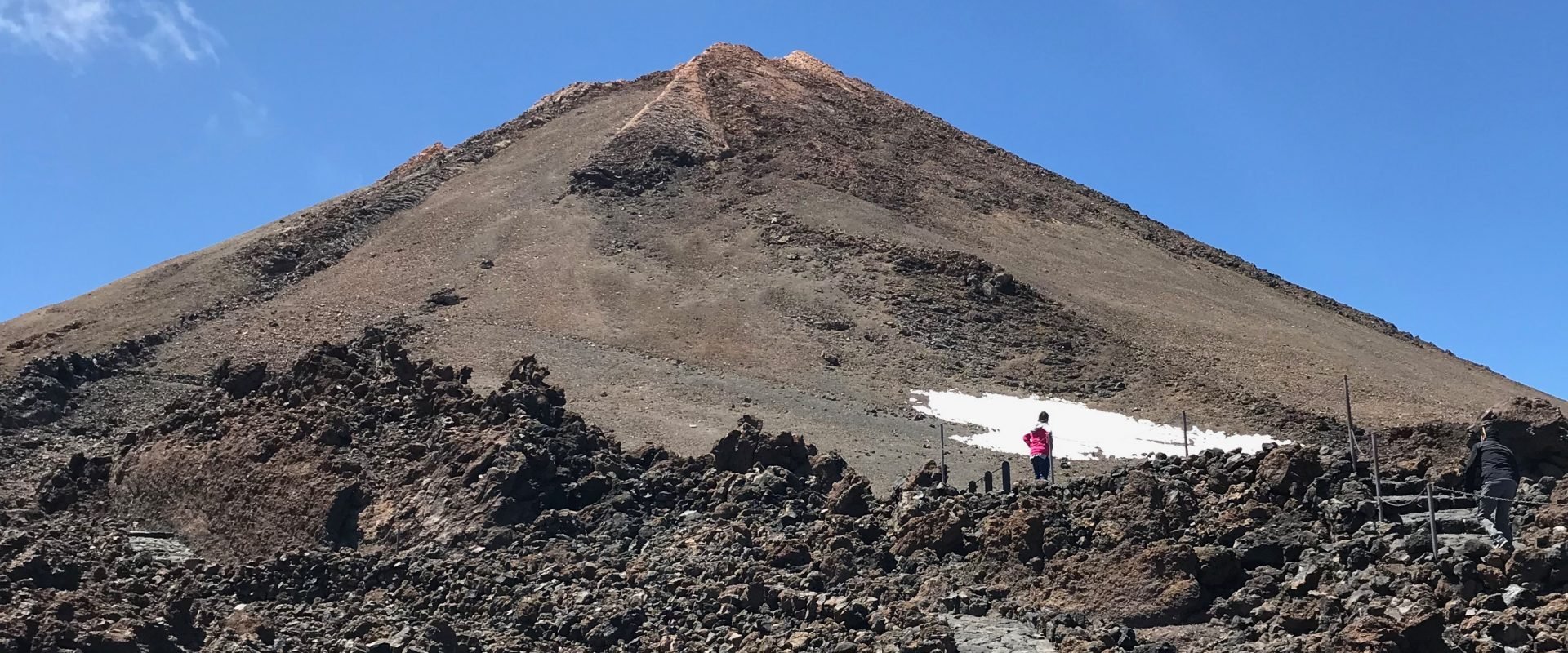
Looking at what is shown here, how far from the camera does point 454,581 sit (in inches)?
1005

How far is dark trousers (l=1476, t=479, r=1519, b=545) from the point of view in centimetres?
1554

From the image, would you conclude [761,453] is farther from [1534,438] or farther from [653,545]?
[1534,438]

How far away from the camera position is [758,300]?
5112cm

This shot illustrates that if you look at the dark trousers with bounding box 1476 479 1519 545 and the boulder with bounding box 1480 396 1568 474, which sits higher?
the boulder with bounding box 1480 396 1568 474

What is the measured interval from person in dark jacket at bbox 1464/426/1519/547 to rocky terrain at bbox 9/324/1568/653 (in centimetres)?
41

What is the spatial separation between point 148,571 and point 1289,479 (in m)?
18.1

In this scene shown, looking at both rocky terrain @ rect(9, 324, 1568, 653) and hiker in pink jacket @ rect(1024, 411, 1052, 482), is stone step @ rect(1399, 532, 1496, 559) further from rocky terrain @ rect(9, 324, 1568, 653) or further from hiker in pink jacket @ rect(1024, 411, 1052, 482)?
hiker in pink jacket @ rect(1024, 411, 1052, 482)

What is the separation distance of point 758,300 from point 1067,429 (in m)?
14.0

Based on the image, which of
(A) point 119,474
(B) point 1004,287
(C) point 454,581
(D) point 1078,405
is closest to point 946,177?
(B) point 1004,287

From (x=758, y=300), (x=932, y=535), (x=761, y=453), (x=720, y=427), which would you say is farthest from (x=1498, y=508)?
(x=758, y=300)

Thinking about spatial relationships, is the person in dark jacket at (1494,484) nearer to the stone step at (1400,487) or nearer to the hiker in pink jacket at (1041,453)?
the stone step at (1400,487)

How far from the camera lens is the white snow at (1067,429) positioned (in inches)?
1474

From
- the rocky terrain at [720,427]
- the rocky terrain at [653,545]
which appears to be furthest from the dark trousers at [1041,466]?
the rocky terrain at [653,545]

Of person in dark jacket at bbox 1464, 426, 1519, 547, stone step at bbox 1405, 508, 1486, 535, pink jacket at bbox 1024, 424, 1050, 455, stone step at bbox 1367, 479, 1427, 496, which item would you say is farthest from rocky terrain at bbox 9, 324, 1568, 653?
pink jacket at bbox 1024, 424, 1050, 455
